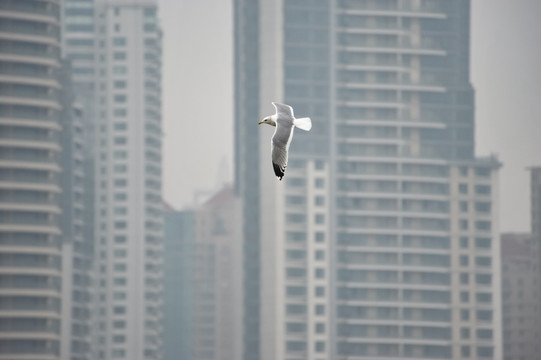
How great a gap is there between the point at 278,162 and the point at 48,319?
16382 cm

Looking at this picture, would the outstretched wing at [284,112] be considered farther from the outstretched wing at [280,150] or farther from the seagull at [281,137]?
the outstretched wing at [280,150]

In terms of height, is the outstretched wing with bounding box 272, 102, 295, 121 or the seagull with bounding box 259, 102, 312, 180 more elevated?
the outstretched wing with bounding box 272, 102, 295, 121

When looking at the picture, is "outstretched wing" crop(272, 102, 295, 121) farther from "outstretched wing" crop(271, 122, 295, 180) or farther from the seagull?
"outstretched wing" crop(271, 122, 295, 180)

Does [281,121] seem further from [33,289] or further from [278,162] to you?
[33,289]

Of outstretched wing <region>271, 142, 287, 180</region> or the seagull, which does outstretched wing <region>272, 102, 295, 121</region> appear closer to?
the seagull

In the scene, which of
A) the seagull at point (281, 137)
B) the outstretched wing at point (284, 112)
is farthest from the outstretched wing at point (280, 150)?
the outstretched wing at point (284, 112)

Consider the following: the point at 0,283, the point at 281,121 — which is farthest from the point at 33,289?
the point at 281,121

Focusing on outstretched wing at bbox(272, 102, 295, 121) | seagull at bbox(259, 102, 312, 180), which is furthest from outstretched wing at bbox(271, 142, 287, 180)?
outstretched wing at bbox(272, 102, 295, 121)

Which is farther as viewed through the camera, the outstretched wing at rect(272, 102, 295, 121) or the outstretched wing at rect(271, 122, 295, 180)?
the outstretched wing at rect(272, 102, 295, 121)

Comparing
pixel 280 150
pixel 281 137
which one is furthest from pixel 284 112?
Result: pixel 280 150

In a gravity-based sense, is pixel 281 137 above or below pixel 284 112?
below

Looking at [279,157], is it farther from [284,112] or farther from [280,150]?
A: [284,112]

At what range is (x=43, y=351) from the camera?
197m

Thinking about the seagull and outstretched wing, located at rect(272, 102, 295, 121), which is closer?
the seagull
